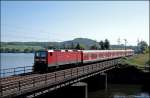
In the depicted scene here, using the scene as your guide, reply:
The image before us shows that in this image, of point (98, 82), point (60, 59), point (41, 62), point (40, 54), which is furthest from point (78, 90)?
point (98, 82)

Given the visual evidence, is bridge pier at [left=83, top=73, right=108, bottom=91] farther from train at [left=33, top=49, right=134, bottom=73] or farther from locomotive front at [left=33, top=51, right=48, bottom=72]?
locomotive front at [left=33, top=51, right=48, bottom=72]

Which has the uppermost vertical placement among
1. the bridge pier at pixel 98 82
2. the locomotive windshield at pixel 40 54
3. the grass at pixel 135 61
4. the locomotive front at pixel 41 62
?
the locomotive windshield at pixel 40 54

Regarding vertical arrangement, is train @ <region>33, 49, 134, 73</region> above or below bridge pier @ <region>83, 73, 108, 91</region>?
above

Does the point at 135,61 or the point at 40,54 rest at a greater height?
the point at 40,54

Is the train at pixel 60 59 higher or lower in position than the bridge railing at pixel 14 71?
higher

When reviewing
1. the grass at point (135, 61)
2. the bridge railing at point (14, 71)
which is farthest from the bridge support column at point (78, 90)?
the grass at point (135, 61)

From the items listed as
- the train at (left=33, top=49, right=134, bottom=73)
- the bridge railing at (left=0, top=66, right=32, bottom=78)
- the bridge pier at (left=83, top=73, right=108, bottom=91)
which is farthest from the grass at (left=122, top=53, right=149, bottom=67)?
the bridge railing at (left=0, top=66, right=32, bottom=78)

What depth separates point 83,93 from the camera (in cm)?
3769

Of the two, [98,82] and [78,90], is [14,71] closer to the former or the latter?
[78,90]

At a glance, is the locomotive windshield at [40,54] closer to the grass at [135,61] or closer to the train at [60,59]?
the train at [60,59]

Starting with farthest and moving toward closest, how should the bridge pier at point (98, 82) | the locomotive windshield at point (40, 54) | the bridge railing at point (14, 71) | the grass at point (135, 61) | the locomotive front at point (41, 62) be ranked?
the grass at point (135, 61), the bridge pier at point (98, 82), the locomotive windshield at point (40, 54), the locomotive front at point (41, 62), the bridge railing at point (14, 71)

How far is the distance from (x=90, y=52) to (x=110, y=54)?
2265cm

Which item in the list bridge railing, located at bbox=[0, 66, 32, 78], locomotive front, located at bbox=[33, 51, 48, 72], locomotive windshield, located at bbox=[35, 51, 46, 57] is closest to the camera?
bridge railing, located at bbox=[0, 66, 32, 78]

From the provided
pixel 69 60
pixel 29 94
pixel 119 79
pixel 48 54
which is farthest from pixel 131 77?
pixel 29 94
